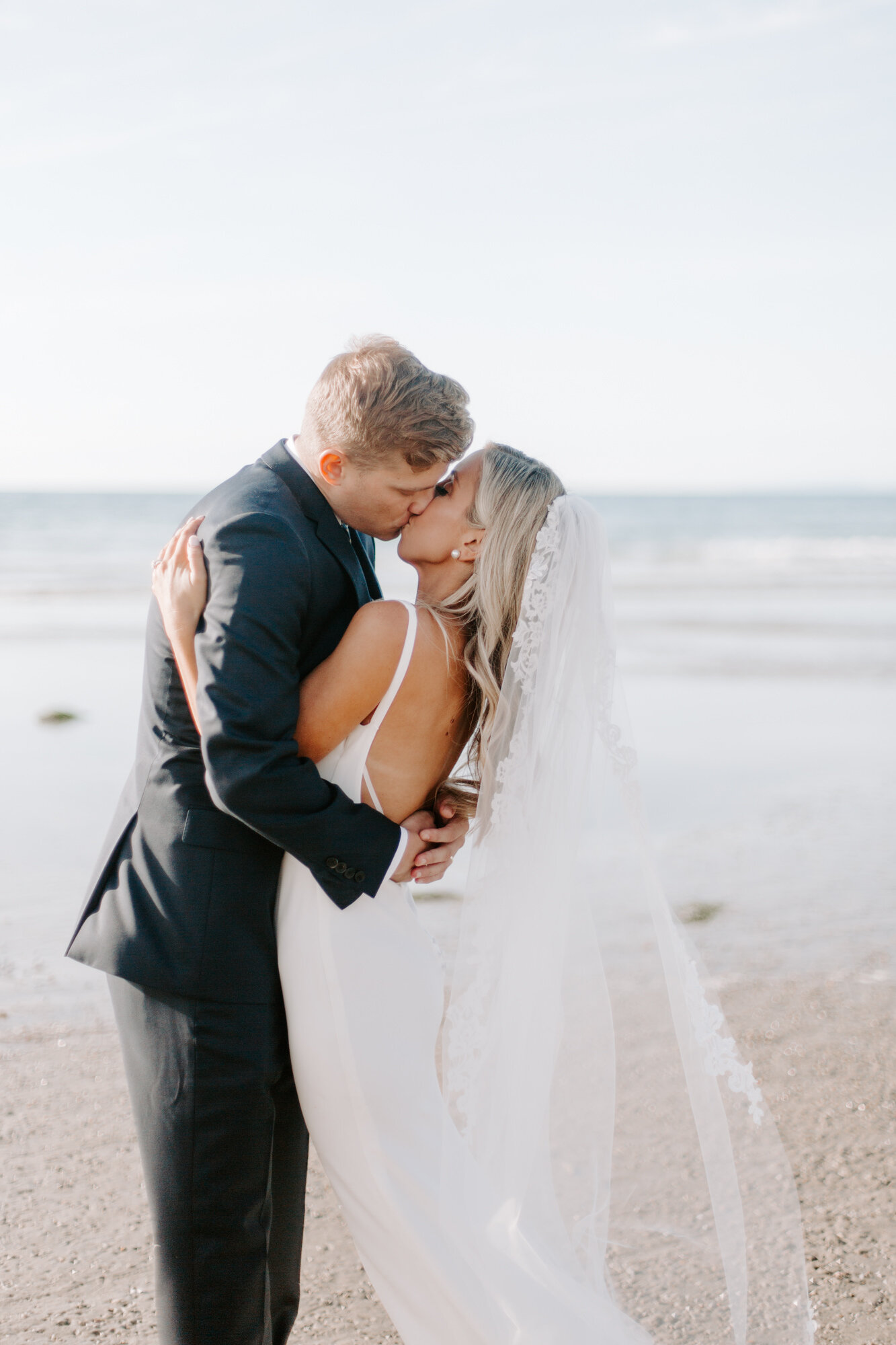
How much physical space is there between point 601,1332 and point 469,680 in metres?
1.40

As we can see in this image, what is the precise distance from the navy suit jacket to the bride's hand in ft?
0.11

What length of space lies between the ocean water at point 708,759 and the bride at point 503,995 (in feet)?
7.14

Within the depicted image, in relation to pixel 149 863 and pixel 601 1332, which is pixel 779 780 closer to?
pixel 601 1332

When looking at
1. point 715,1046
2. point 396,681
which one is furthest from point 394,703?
point 715,1046

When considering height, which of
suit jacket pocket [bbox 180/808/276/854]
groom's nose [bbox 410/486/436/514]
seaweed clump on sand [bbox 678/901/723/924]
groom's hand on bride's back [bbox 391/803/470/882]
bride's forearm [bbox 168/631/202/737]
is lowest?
seaweed clump on sand [bbox 678/901/723/924]

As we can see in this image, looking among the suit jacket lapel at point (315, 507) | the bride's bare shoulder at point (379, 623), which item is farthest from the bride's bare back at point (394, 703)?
the suit jacket lapel at point (315, 507)

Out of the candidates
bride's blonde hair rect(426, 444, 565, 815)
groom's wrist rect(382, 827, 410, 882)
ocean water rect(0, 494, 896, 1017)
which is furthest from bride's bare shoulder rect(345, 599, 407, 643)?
ocean water rect(0, 494, 896, 1017)

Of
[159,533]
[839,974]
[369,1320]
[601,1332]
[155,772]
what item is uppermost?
[155,772]

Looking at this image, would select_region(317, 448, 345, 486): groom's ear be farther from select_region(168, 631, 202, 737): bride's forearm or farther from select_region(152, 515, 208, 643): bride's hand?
select_region(168, 631, 202, 737): bride's forearm

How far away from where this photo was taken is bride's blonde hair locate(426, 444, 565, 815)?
244cm

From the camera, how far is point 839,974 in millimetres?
4633

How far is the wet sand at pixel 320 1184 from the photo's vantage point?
2758 millimetres

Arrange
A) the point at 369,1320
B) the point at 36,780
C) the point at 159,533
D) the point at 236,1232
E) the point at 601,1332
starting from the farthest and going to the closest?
the point at 159,533 → the point at 36,780 → the point at 369,1320 → the point at 601,1332 → the point at 236,1232

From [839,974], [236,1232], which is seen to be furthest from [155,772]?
[839,974]
